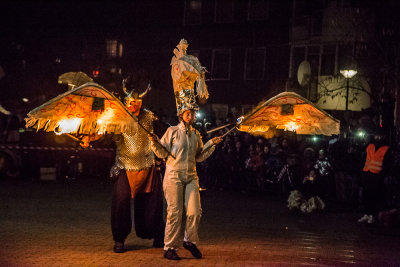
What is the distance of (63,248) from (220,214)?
4.63 m

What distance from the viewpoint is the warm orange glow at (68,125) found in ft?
26.3

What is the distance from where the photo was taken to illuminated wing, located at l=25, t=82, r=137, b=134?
7801mm

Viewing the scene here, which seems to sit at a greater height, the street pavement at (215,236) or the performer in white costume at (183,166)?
the performer in white costume at (183,166)

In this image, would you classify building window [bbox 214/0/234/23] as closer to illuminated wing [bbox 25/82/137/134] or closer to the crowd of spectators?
the crowd of spectators

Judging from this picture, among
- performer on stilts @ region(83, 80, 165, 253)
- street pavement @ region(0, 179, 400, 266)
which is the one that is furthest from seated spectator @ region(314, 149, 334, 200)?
performer on stilts @ region(83, 80, 165, 253)

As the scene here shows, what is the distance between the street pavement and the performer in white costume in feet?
1.02

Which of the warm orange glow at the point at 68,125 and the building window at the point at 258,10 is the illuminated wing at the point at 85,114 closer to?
the warm orange glow at the point at 68,125

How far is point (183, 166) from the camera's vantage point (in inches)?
332

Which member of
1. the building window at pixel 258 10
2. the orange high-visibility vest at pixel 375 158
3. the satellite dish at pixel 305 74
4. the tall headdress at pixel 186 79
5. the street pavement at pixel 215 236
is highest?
the building window at pixel 258 10

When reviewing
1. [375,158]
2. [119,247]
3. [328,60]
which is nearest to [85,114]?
[119,247]

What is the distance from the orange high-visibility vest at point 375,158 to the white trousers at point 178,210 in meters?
5.01

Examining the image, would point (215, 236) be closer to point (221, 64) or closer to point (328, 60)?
point (328, 60)

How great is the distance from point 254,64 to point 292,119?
25.4m

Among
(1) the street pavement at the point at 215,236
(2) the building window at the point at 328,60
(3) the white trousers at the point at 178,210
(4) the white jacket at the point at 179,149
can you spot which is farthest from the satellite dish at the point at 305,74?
(3) the white trousers at the point at 178,210
